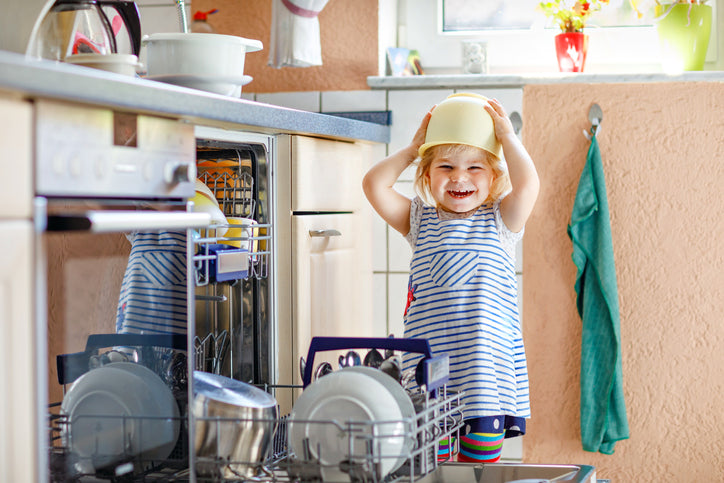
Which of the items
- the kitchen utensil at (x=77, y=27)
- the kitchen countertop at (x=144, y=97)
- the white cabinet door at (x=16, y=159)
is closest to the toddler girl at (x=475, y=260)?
the kitchen countertop at (x=144, y=97)

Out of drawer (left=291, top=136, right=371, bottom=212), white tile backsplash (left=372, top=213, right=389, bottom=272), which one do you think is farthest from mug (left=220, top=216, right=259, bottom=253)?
white tile backsplash (left=372, top=213, right=389, bottom=272)

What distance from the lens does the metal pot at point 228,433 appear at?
1.22 m

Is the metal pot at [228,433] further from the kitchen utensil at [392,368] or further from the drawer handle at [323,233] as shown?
the drawer handle at [323,233]

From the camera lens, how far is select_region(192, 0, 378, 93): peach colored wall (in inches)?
85.8

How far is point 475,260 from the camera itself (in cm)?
168

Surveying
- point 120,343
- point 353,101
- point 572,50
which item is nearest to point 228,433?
point 120,343

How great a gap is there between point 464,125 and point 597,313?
64cm

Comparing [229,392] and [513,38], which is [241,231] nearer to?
[229,392]

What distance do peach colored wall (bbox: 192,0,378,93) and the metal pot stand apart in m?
1.11

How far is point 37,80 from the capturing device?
952mm

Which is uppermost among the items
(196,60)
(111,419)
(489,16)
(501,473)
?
(489,16)

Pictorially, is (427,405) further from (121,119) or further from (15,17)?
(15,17)

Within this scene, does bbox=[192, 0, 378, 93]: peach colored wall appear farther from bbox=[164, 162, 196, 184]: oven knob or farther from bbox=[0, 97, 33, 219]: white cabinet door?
bbox=[0, 97, 33, 219]: white cabinet door

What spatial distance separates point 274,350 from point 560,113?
886mm
